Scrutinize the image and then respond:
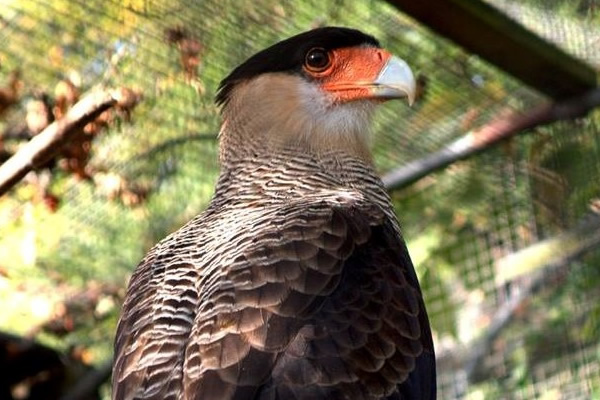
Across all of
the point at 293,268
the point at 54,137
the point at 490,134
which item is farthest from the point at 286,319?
the point at 490,134

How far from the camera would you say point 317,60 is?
331cm

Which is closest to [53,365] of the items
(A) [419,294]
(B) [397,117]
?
(B) [397,117]

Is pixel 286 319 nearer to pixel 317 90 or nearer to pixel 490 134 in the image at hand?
pixel 317 90

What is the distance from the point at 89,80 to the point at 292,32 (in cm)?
77

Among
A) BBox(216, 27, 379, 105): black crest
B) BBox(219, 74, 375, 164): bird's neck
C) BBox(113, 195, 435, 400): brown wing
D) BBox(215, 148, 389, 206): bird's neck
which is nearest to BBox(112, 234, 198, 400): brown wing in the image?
BBox(113, 195, 435, 400): brown wing

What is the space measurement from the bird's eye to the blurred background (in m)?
0.48

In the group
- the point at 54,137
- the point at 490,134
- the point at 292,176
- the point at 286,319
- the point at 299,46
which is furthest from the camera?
the point at 490,134

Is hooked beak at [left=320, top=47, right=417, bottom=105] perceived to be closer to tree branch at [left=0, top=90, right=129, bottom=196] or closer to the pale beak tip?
the pale beak tip

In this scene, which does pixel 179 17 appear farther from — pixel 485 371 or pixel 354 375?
pixel 485 371

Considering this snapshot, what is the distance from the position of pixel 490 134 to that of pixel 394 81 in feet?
3.75

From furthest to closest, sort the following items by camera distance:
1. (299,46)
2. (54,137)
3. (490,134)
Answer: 1. (490,134)
2. (299,46)
3. (54,137)

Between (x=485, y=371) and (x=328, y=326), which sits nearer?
(x=328, y=326)

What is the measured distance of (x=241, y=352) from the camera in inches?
94.4

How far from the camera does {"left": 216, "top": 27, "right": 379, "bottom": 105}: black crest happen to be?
3.30 metres
